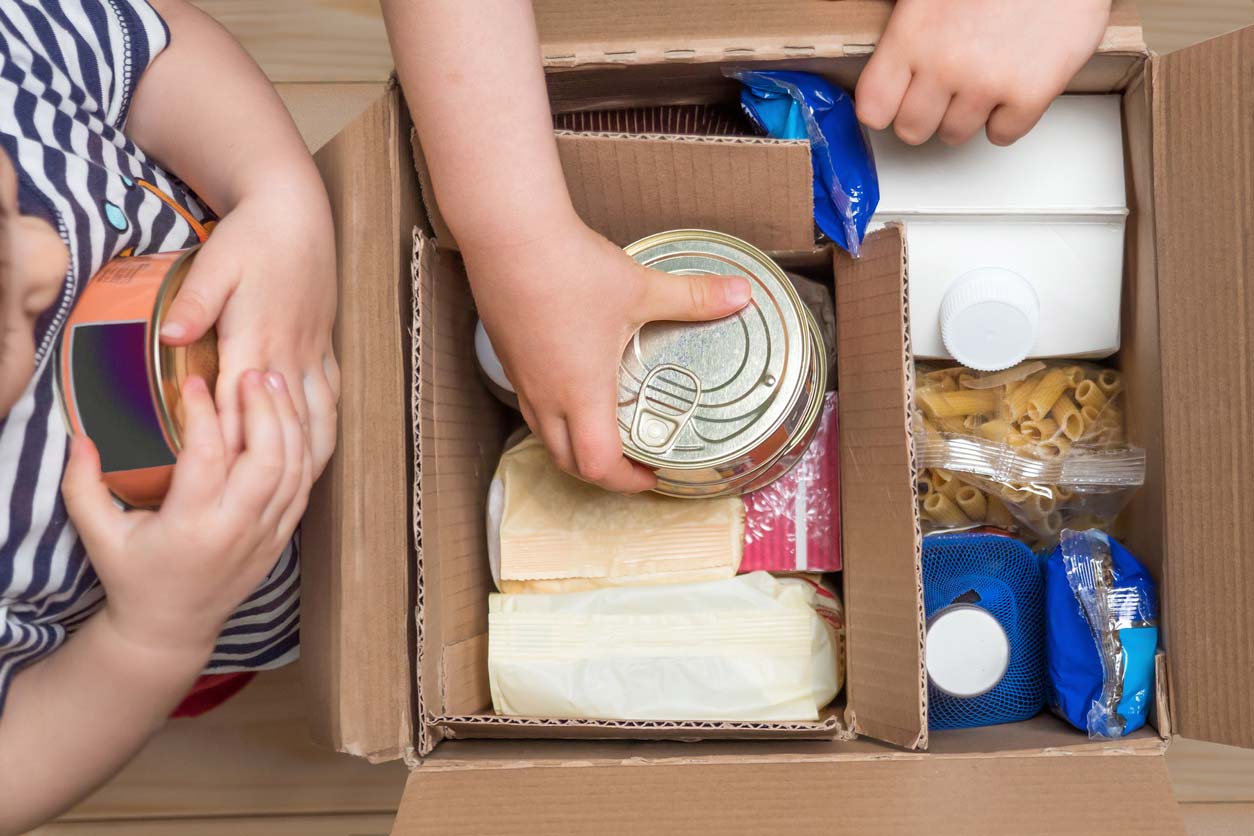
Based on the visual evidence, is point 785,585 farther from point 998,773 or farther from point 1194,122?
point 1194,122

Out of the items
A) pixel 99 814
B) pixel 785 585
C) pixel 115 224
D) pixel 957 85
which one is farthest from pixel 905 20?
pixel 99 814

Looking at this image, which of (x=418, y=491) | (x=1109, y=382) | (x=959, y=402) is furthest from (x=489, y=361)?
(x=1109, y=382)

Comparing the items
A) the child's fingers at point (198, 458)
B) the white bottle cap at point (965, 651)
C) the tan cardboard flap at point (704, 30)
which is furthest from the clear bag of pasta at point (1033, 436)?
the child's fingers at point (198, 458)

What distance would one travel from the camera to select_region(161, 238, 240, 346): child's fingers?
0.44m

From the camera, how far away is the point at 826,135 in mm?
602

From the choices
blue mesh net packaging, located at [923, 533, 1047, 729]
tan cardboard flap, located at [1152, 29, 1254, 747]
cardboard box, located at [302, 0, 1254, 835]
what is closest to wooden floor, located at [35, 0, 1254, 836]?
cardboard box, located at [302, 0, 1254, 835]

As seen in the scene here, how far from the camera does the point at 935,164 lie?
0.61 metres

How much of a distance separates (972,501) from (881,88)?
289 millimetres

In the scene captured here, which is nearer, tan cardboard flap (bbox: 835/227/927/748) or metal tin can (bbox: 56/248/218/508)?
metal tin can (bbox: 56/248/218/508)

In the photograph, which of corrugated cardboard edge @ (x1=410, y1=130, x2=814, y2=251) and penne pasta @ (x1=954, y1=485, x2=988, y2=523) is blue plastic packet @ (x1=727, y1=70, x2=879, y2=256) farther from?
penne pasta @ (x1=954, y1=485, x2=988, y2=523)

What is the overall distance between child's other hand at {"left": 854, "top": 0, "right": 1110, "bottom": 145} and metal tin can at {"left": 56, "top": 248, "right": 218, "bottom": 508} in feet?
1.35

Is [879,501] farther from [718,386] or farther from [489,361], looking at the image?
[489,361]

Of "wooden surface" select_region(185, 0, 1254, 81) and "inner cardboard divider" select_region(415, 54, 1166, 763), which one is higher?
"wooden surface" select_region(185, 0, 1254, 81)

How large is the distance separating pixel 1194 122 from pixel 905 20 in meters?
0.17
